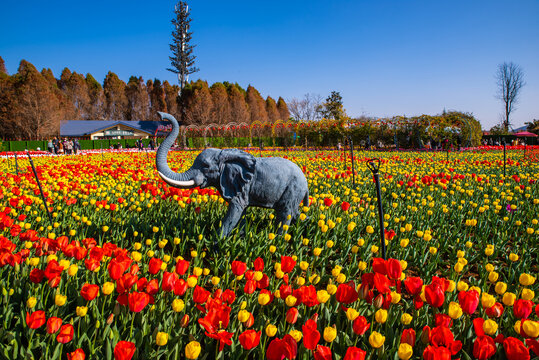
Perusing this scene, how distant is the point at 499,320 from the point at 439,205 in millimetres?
→ 3009

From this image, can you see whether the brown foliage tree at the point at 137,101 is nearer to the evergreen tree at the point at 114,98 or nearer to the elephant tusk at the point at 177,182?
the evergreen tree at the point at 114,98

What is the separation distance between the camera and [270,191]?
11.3 feet

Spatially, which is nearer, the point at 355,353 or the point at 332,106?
the point at 355,353

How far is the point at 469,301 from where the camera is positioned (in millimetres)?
1610

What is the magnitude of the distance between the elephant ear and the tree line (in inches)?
1431

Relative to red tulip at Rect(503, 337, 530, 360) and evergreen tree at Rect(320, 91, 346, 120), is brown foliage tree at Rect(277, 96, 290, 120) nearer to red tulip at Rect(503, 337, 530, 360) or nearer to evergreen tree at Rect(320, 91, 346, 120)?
evergreen tree at Rect(320, 91, 346, 120)

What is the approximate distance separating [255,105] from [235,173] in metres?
64.0

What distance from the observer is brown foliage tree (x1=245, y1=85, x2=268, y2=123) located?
211 feet

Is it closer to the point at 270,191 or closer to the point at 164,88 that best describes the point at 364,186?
the point at 270,191

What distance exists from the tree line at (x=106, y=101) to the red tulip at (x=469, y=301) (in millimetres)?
38480

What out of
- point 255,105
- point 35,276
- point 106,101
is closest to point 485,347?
point 35,276

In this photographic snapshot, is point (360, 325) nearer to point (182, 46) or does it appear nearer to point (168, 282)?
point (168, 282)

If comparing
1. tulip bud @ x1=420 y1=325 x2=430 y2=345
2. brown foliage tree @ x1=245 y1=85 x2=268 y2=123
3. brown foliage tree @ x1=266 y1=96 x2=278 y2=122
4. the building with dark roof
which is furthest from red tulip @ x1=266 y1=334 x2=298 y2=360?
brown foliage tree @ x1=266 y1=96 x2=278 y2=122

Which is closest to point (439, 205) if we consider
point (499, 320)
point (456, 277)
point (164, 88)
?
point (456, 277)
